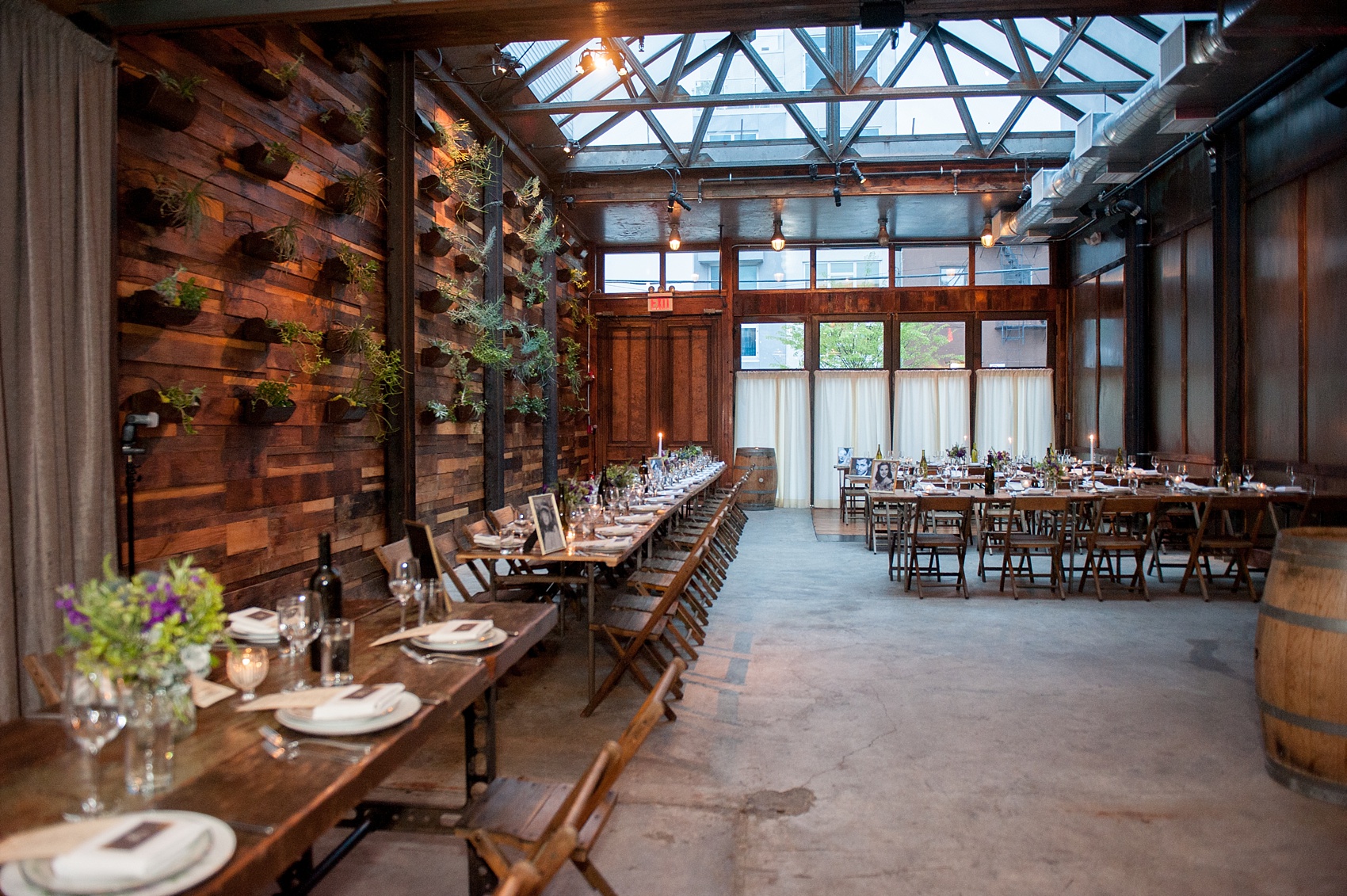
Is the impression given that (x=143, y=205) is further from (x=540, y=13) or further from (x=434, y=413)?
(x=434, y=413)

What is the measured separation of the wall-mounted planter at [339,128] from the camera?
525 cm

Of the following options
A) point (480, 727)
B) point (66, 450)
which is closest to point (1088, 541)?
point (480, 727)

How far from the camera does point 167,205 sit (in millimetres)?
3896

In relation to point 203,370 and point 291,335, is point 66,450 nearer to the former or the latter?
point 203,370

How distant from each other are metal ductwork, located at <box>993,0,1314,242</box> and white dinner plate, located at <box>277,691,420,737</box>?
20.7ft

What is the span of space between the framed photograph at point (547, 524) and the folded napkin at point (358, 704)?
7.89 feet

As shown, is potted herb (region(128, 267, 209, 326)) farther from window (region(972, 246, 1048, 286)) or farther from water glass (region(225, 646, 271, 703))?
window (region(972, 246, 1048, 286))

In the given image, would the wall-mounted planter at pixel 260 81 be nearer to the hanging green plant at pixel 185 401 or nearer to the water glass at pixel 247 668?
the hanging green plant at pixel 185 401

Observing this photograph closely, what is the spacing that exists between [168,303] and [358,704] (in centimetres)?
290

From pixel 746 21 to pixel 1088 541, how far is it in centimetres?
459

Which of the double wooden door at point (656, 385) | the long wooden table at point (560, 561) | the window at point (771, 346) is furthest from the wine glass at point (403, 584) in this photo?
the window at point (771, 346)

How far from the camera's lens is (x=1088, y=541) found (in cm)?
659

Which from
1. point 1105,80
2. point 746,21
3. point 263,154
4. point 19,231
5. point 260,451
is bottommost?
point 260,451

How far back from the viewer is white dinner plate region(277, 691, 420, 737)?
1.67 meters
